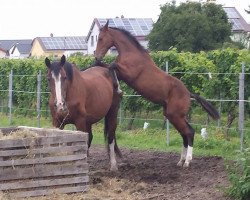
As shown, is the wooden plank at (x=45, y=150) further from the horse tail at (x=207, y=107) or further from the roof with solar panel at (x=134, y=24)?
the roof with solar panel at (x=134, y=24)

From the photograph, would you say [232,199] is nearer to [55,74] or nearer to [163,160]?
[55,74]

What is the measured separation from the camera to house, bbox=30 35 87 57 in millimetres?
84869

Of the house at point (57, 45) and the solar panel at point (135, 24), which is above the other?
the solar panel at point (135, 24)

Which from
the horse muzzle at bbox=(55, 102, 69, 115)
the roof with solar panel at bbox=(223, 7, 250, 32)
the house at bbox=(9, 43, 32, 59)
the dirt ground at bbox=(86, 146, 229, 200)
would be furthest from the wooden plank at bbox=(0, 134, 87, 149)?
the house at bbox=(9, 43, 32, 59)

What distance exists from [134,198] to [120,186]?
837 mm

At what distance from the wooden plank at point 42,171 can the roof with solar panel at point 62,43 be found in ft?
253

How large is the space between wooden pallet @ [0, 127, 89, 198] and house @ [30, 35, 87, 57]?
2991 inches

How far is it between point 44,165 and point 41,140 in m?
→ 0.34

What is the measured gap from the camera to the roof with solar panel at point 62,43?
8581cm

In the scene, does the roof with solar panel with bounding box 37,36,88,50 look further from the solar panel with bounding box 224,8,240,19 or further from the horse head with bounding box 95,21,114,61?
the horse head with bounding box 95,21,114,61

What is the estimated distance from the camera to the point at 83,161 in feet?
26.1

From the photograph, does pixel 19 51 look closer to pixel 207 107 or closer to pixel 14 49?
pixel 14 49

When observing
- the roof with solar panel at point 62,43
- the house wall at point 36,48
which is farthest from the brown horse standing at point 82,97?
the house wall at point 36,48

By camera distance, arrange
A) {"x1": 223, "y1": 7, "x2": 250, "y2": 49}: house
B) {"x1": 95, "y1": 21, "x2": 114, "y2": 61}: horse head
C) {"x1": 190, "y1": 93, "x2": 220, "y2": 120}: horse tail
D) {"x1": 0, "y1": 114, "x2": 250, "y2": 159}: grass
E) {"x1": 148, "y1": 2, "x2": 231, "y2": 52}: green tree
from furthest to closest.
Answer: {"x1": 223, "y1": 7, "x2": 250, "y2": 49}: house → {"x1": 148, "y1": 2, "x2": 231, "y2": 52}: green tree → {"x1": 0, "y1": 114, "x2": 250, "y2": 159}: grass → {"x1": 190, "y1": 93, "x2": 220, "y2": 120}: horse tail → {"x1": 95, "y1": 21, "x2": 114, "y2": 61}: horse head
